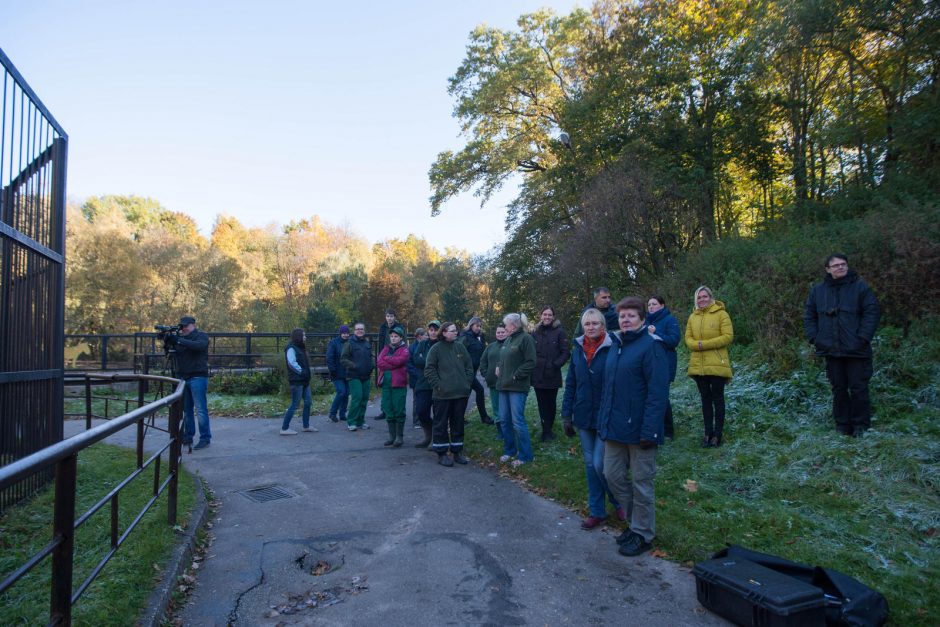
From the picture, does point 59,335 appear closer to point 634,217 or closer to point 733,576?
point 733,576

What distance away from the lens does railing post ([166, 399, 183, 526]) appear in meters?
4.80

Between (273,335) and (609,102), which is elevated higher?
(609,102)

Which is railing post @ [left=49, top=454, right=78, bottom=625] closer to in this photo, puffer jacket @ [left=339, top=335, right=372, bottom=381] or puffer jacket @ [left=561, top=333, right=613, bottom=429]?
puffer jacket @ [left=561, top=333, right=613, bottom=429]

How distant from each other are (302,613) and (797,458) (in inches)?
191

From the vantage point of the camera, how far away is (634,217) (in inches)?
655

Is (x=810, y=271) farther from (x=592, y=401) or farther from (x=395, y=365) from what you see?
(x=395, y=365)

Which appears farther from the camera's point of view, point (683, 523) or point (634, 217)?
point (634, 217)

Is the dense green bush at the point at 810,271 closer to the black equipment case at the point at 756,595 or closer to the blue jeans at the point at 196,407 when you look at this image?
the black equipment case at the point at 756,595

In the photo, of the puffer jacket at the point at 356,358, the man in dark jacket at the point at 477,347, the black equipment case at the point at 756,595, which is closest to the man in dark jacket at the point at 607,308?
the man in dark jacket at the point at 477,347

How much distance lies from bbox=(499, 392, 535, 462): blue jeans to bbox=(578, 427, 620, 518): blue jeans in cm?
168

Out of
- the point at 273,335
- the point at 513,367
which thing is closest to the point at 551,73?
the point at 273,335

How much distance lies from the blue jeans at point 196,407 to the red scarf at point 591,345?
19.1 feet

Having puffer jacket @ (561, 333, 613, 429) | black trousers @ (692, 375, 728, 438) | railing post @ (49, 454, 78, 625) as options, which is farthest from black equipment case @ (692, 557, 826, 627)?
railing post @ (49, 454, 78, 625)

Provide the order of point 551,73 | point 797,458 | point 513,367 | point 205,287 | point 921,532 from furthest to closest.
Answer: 1. point 205,287
2. point 551,73
3. point 513,367
4. point 797,458
5. point 921,532
